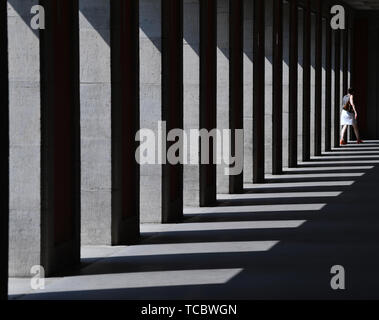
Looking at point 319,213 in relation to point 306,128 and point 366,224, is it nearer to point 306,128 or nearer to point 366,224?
point 366,224

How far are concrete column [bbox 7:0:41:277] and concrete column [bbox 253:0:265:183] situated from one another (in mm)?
11062

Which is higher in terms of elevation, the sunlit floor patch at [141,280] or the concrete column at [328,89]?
the concrete column at [328,89]

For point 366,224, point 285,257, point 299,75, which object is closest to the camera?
point 285,257

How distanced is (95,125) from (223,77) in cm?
679

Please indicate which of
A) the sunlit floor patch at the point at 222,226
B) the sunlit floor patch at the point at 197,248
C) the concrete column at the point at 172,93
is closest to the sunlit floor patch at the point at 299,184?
the concrete column at the point at 172,93

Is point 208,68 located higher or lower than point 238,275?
higher

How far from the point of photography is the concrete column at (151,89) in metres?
13.5

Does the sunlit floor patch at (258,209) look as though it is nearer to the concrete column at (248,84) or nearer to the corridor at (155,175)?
the corridor at (155,175)

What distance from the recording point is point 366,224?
44.2 ft

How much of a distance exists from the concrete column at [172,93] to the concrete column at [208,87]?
120cm

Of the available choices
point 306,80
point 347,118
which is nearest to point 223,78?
point 306,80
